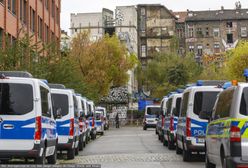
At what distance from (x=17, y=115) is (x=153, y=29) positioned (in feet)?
328

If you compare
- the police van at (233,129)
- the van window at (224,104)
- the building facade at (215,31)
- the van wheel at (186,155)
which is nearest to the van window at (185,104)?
the van wheel at (186,155)

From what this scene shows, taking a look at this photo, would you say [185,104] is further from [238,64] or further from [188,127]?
[238,64]

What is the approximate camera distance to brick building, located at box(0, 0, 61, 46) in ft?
129

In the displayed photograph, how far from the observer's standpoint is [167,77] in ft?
281

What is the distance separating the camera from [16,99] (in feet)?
45.2

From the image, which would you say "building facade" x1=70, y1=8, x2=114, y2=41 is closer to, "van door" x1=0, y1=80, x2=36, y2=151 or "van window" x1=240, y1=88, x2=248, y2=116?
"van door" x1=0, y1=80, x2=36, y2=151

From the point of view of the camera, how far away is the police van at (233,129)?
10.9 metres

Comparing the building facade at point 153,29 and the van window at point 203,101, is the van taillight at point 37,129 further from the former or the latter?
the building facade at point 153,29

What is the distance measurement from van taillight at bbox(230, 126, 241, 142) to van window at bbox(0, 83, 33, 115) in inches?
193

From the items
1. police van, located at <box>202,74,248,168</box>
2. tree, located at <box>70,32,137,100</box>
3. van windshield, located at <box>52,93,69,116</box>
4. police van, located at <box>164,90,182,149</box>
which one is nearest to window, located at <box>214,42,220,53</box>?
tree, located at <box>70,32,137,100</box>

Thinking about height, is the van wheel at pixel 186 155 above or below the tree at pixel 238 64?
below

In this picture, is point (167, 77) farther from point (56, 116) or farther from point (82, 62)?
point (56, 116)

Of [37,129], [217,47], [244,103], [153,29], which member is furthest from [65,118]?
[153,29]

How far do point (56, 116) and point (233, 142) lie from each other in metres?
7.16
